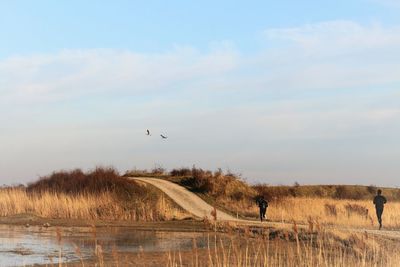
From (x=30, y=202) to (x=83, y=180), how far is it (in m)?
6.39

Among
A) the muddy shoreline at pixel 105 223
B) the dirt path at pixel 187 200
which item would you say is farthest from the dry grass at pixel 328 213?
the muddy shoreline at pixel 105 223

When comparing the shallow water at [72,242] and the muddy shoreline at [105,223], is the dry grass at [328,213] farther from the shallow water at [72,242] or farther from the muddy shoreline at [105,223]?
the shallow water at [72,242]

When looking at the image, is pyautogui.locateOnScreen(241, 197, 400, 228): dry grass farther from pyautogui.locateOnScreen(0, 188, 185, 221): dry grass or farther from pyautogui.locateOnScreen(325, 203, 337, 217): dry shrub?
pyautogui.locateOnScreen(0, 188, 185, 221): dry grass

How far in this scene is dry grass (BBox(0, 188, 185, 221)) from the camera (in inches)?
1366

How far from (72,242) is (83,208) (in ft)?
49.6

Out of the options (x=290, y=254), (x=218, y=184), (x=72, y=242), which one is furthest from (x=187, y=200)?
(x=290, y=254)

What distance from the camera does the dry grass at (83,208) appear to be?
114 feet

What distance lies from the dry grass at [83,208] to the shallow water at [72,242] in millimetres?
5145

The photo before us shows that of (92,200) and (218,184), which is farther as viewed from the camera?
(218,184)

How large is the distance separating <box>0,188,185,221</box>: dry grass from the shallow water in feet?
16.9

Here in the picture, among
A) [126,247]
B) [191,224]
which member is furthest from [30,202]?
[126,247]

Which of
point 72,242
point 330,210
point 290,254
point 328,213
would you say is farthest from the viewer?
point 330,210

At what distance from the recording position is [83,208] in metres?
35.0

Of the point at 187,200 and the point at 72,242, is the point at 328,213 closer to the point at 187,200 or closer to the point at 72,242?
the point at 187,200
